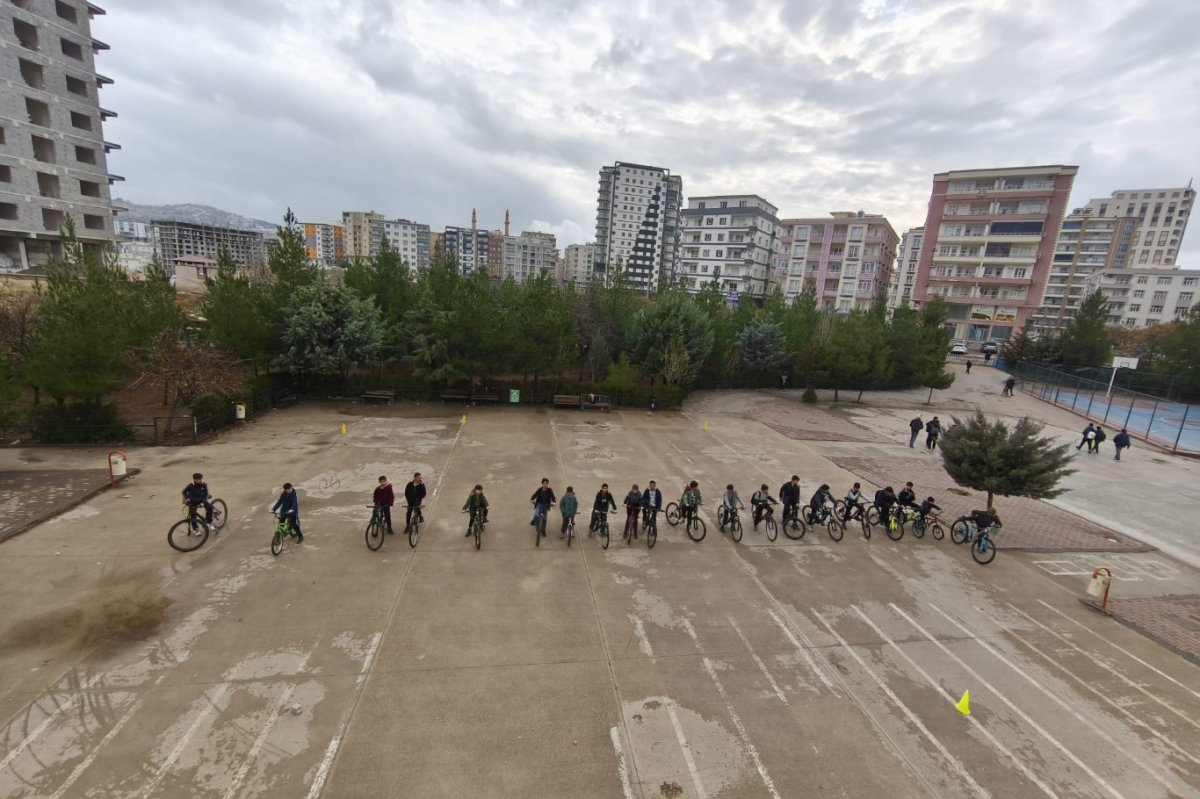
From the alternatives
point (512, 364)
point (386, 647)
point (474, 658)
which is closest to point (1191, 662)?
point (474, 658)

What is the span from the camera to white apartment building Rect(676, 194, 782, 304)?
8294 centimetres

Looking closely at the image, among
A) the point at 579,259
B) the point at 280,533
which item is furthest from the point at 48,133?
the point at 579,259

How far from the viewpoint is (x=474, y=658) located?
886cm

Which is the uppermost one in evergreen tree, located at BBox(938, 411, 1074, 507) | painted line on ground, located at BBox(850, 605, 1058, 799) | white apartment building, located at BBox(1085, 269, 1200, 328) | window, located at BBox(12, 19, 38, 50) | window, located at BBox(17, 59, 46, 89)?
window, located at BBox(12, 19, 38, 50)

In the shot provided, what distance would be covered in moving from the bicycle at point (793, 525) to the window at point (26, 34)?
58.5m

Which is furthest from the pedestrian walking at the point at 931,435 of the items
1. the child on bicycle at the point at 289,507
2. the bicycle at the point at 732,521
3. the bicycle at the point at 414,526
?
the child on bicycle at the point at 289,507

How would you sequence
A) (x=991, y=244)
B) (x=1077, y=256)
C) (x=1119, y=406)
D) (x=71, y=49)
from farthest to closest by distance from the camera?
1. (x=1077, y=256)
2. (x=991, y=244)
3. (x=71, y=49)
4. (x=1119, y=406)

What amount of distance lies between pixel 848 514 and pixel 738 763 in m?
9.67

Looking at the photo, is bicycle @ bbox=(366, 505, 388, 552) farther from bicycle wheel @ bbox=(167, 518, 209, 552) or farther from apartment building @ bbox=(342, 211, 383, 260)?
apartment building @ bbox=(342, 211, 383, 260)

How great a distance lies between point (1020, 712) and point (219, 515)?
16.8m

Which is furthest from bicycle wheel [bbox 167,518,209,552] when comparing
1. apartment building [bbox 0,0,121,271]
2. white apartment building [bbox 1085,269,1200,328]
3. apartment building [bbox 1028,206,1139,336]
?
apartment building [bbox 1028,206,1139,336]

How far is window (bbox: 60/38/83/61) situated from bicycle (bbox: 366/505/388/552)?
53022 mm

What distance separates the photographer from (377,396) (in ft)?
93.1

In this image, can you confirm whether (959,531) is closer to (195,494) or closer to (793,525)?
(793,525)
